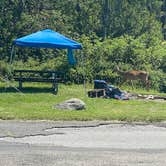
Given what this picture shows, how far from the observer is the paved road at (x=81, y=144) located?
838 centimetres

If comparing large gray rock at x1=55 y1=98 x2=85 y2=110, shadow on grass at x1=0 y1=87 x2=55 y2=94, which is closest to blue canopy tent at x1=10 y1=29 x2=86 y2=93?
shadow on grass at x1=0 y1=87 x2=55 y2=94

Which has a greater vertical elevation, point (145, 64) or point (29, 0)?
point (29, 0)

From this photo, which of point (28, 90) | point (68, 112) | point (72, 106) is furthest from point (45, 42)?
point (68, 112)

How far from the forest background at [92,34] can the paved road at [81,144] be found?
39.0 feet

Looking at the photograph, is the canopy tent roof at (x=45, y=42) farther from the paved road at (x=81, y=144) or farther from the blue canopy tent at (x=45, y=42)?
the paved road at (x=81, y=144)

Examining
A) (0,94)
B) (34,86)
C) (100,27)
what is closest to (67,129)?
(0,94)

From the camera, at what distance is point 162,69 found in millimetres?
27312

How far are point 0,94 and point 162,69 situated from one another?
1147 centimetres

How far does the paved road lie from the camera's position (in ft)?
27.5

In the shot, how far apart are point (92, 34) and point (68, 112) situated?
56.8 ft

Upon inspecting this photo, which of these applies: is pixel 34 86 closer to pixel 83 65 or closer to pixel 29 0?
pixel 83 65

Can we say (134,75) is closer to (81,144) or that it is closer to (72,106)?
(72,106)

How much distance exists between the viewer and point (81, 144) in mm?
9961

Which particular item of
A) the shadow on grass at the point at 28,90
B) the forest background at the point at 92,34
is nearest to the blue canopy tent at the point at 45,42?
the shadow on grass at the point at 28,90
